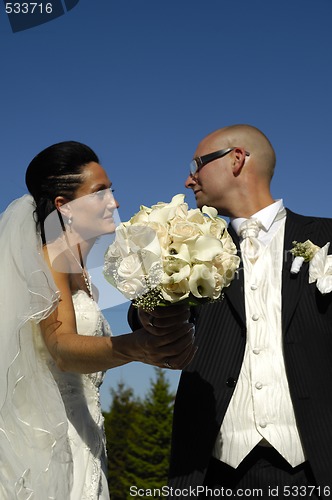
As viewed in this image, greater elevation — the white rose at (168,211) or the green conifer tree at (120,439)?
the white rose at (168,211)

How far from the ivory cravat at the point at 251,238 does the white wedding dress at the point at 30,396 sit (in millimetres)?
1404

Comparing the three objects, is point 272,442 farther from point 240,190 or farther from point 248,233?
point 240,190

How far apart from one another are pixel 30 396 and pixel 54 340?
350 millimetres

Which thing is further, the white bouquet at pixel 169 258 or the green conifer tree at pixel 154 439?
the green conifer tree at pixel 154 439

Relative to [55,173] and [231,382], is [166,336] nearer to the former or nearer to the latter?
[231,382]

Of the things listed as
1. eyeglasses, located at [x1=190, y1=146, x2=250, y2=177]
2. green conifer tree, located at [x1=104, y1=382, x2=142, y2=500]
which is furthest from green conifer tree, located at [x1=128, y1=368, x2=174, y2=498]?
eyeglasses, located at [x1=190, y1=146, x2=250, y2=177]

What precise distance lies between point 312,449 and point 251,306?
0.93 meters

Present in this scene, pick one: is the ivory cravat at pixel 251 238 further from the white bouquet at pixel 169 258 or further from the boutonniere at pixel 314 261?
the white bouquet at pixel 169 258

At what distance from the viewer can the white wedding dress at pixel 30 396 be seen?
12.0 feet

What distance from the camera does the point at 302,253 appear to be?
14.3 ft

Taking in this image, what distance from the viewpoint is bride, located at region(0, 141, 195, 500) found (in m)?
3.63

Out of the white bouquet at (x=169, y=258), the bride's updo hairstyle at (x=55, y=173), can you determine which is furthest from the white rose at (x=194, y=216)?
the bride's updo hairstyle at (x=55, y=173)

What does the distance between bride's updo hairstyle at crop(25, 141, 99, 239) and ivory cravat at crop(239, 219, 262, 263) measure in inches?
44.8

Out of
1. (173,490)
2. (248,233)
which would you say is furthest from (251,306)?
(173,490)
